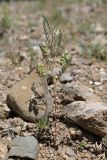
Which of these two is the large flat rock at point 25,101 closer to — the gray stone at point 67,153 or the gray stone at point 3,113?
the gray stone at point 3,113

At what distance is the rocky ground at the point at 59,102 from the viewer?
3.38 metres

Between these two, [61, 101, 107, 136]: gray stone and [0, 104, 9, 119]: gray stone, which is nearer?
[61, 101, 107, 136]: gray stone

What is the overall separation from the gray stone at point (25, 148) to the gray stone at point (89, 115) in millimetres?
397

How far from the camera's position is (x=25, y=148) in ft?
10.6

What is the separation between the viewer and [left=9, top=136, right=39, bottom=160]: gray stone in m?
3.19

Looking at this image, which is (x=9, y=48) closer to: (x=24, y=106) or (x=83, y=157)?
(x=24, y=106)

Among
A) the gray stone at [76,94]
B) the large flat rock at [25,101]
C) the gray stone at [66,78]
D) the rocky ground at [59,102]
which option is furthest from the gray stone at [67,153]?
the gray stone at [66,78]

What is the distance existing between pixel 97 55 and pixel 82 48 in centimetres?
28

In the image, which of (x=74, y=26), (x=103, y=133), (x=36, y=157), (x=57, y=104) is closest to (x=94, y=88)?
(x=57, y=104)

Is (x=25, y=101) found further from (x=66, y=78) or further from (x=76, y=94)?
(x=66, y=78)

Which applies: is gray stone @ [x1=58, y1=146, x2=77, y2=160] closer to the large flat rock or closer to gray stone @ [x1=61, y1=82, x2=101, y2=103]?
the large flat rock

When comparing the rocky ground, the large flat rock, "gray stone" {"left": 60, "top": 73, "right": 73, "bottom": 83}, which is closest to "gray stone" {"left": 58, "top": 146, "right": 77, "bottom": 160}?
the rocky ground

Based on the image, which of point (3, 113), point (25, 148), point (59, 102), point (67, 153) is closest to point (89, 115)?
point (67, 153)

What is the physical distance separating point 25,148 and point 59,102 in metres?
0.71
